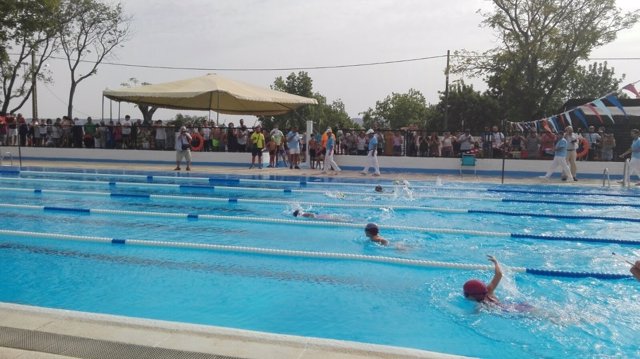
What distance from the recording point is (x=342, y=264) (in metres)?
7.27

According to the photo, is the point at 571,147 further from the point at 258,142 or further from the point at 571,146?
the point at 258,142

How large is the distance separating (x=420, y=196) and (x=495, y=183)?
400 centimetres

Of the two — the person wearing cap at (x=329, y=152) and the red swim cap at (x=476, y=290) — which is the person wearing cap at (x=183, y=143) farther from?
the red swim cap at (x=476, y=290)

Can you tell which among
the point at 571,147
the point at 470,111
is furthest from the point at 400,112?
the point at 571,147

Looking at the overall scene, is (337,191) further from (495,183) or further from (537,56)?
(537,56)

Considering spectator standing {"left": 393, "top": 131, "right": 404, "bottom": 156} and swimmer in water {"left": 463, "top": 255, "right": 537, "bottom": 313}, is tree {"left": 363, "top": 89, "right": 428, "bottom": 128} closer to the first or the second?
spectator standing {"left": 393, "top": 131, "right": 404, "bottom": 156}

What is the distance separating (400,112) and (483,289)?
4266 centimetres

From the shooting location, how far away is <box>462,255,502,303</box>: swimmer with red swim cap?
5.57 m

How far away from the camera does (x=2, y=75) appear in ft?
97.0

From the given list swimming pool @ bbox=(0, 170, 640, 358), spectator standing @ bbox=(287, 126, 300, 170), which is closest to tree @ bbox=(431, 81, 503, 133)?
spectator standing @ bbox=(287, 126, 300, 170)

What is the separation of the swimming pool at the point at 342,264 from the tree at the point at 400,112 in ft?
112

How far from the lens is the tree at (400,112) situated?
4719cm

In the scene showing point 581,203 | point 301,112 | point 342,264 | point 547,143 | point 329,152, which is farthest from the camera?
point 301,112

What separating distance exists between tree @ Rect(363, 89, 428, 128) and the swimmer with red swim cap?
4079 centimetres
